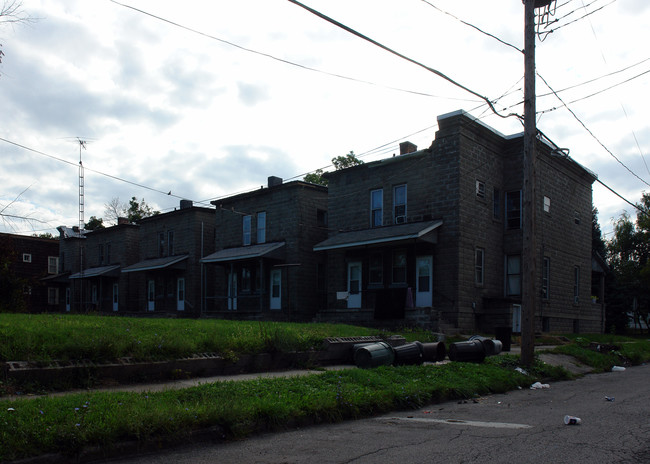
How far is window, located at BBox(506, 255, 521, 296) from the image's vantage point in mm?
23984

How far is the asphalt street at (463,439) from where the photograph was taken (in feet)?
18.1

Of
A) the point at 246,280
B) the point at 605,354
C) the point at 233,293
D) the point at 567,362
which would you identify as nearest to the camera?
the point at 567,362

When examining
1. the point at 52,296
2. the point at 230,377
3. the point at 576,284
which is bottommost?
the point at 52,296

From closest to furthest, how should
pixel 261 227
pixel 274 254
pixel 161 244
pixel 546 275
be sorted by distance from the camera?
pixel 546 275 < pixel 274 254 < pixel 261 227 < pixel 161 244

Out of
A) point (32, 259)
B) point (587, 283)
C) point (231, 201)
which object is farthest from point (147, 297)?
point (587, 283)

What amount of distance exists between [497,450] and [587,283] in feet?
87.4

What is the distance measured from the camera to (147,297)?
38406 mm

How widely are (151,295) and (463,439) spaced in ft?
114

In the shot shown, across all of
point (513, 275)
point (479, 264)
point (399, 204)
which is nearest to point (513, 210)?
point (513, 275)

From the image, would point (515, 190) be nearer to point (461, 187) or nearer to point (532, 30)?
point (461, 187)

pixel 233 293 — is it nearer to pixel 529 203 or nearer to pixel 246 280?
pixel 246 280

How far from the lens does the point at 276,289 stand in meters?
29.5

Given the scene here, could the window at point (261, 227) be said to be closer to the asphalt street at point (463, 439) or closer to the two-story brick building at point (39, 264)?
the two-story brick building at point (39, 264)

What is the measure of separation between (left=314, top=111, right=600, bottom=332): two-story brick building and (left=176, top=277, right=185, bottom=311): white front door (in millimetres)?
12390
